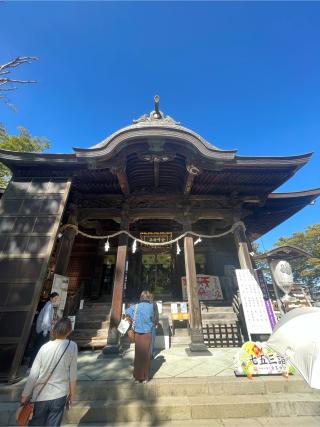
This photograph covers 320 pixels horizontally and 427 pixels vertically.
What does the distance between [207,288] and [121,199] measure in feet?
21.9

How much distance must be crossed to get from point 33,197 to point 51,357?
5.68 metres

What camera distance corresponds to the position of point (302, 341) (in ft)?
8.19

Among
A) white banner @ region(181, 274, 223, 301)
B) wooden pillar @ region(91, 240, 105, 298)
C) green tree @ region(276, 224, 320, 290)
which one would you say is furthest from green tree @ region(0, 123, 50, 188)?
green tree @ region(276, 224, 320, 290)

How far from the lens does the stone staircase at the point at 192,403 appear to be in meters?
3.57

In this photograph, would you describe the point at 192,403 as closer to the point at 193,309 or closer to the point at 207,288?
the point at 193,309

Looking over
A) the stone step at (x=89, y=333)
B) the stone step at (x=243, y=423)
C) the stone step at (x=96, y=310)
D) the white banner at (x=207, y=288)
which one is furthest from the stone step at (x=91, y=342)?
the white banner at (x=207, y=288)

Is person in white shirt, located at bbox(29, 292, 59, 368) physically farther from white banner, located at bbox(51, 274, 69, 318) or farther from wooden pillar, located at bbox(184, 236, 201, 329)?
wooden pillar, located at bbox(184, 236, 201, 329)

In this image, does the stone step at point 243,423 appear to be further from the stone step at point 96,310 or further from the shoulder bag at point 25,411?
the stone step at point 96,310

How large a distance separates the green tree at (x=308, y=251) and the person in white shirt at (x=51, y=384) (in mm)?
35006

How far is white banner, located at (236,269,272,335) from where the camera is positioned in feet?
21.2

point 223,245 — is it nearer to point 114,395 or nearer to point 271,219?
point 271,219

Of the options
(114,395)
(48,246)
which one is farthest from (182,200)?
(114,395)

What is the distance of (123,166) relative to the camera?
274 inches

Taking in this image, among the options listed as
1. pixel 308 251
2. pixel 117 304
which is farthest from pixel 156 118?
pixel 308 251
